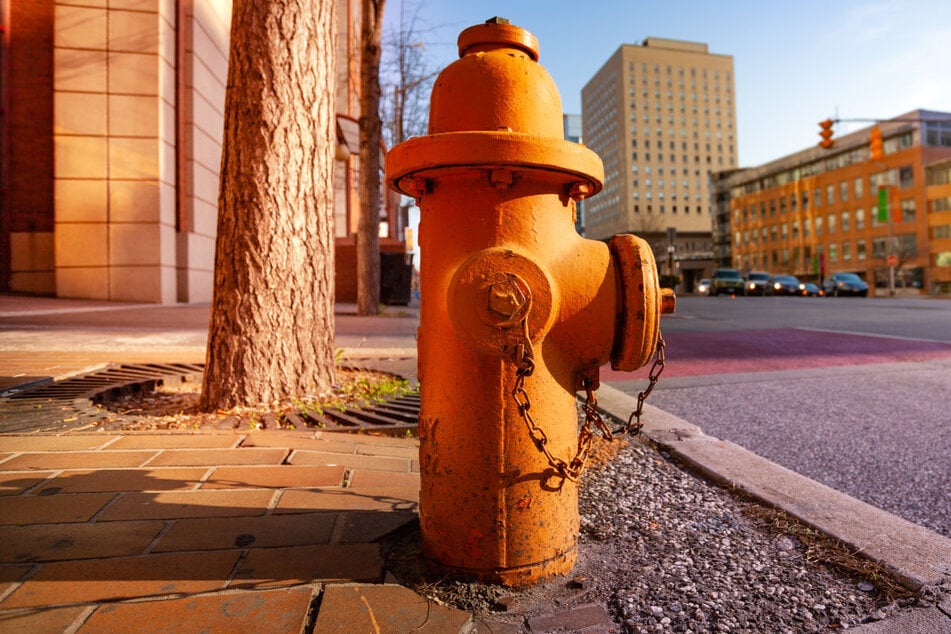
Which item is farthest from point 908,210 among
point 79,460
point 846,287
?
point 79,460

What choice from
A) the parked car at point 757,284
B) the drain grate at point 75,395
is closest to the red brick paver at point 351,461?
the drain grate at point 75,395

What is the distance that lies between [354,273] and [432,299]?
1502cm

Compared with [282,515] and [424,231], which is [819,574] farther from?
[282,515]

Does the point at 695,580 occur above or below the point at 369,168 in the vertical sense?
below

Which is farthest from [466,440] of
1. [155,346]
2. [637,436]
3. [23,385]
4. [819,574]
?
[155,346]

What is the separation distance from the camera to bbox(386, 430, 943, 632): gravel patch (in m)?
1.30

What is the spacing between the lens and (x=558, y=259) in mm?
1431

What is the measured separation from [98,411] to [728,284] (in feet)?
129

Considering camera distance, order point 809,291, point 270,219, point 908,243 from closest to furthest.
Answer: point 270,219 < point 809,291 < point 908,243

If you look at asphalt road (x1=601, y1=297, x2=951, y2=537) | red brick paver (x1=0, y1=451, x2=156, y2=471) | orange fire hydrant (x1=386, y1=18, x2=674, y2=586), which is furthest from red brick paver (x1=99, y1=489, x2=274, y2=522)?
asphalt road (x1=601, y1=297, x2=951, y2=537)

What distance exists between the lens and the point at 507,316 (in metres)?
1.30

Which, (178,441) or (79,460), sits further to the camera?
(178,441)

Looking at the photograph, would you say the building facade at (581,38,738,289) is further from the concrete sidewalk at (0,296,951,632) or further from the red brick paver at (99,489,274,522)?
the red brick paver at (99,489,274,522)

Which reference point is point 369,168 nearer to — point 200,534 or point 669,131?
point 200,534
